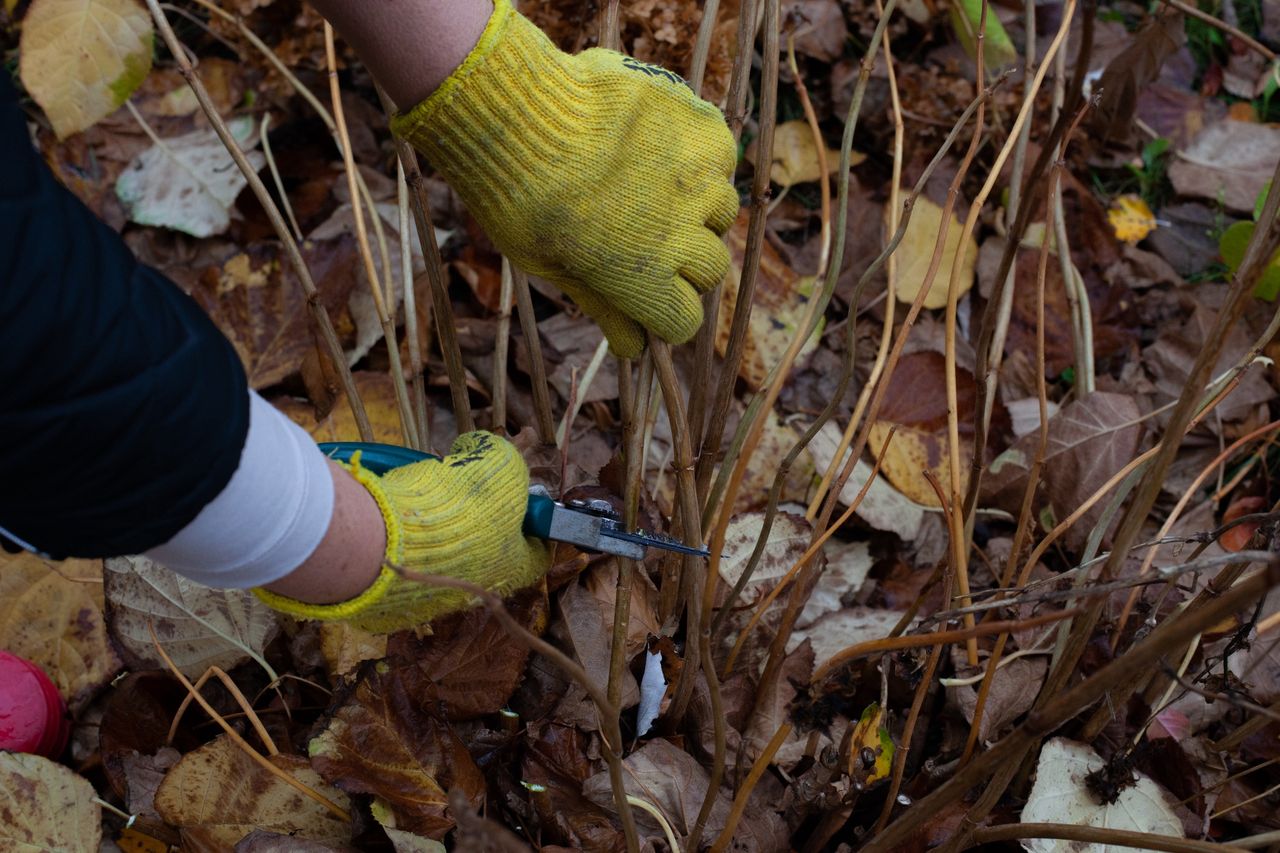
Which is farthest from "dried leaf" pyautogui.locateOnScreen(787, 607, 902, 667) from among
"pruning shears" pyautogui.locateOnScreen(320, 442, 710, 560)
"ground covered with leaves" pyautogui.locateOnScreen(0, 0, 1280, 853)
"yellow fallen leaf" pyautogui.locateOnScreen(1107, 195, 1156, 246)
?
"yellow fallen leaf" pyautogui.locateOnScreen(1107, 195, 1156, 246)

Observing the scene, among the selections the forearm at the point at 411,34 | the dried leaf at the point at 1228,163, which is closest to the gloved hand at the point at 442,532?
the forearm at the point at 411,34

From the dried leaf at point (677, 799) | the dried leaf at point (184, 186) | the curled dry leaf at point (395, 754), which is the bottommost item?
the dried leaf at point (677, 799)

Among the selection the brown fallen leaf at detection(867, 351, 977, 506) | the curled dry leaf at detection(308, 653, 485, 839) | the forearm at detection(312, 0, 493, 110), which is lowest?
the curled dry leaf at detection(308, 653, 485, 839)

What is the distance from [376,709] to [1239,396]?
1.50 metres

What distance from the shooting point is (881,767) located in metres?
1.12

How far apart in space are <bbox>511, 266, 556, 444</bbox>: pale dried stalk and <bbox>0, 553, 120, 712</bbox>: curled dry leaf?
641 millimetres

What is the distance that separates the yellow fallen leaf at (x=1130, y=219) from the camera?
200 centimetres

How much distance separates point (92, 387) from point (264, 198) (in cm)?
50

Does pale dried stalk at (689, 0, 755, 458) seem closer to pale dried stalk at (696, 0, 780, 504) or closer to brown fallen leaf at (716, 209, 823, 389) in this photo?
pale dried stalk at (696, 0, 780, 504)

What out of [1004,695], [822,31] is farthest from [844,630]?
[822,31]

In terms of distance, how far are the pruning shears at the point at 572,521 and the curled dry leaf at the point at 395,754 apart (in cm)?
24

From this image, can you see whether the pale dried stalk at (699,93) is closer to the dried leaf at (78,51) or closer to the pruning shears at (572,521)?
the pruning shears at (572,521)

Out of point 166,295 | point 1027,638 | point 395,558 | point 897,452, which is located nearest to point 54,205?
point 166,295

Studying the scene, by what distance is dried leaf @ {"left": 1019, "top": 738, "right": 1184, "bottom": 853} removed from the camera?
3.55ft
